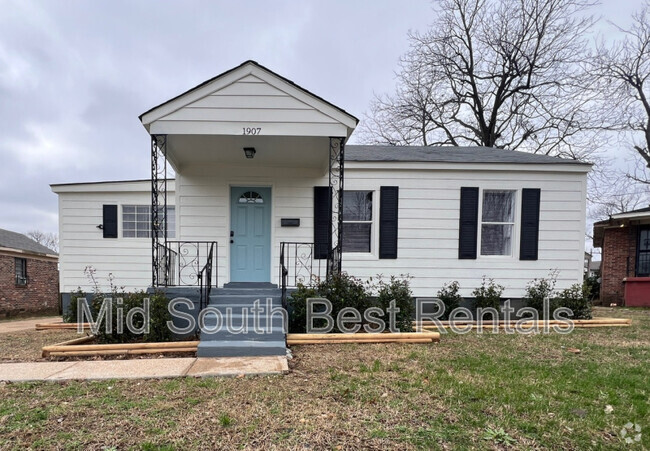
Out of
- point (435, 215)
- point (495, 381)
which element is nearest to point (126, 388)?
point (495, 381)

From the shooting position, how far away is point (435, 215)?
6730 mm

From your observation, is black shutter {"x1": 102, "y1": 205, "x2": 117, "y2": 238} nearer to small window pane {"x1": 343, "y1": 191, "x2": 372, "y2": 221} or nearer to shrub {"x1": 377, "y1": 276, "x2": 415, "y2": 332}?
small window pane {"x1": 343, "y1": 191, "x2": 372, "y2": 221}

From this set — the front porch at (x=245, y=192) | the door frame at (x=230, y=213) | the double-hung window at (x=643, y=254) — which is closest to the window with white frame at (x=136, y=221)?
the front porch at (x=245, y=192)

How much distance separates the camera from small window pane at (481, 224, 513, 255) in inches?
271

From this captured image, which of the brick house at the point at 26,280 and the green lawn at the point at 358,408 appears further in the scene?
the brick house at the point at 26,280

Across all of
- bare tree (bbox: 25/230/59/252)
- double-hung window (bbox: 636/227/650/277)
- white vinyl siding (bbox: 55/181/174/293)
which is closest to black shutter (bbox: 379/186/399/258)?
white vinyl siding (bbox: 55/181/174/293)

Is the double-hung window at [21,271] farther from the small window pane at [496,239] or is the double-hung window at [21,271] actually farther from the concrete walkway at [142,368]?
the small window pane at [496,239]

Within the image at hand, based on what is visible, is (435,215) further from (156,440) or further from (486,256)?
(156,440)

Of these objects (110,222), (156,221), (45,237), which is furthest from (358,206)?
(45,237)

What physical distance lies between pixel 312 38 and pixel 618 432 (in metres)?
14.5

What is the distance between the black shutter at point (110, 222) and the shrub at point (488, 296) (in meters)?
8.35

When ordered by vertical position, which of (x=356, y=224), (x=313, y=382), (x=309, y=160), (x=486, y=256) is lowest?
(x=313, y=382)

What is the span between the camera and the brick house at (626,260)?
35.4 ft

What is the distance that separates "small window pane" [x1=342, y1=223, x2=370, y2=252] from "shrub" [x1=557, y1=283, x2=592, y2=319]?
3921 mm
